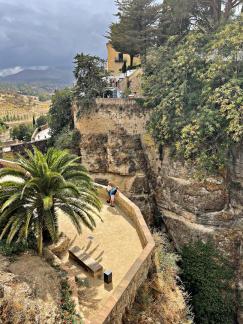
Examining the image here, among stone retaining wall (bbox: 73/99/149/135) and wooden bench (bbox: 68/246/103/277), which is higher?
stone retaining wall (bbox: 73/99/149/135)

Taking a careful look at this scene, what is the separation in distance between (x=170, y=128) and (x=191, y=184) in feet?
13.5

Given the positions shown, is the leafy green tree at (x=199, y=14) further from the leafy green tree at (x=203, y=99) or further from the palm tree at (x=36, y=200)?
the palm tree at (x=36, y=200)

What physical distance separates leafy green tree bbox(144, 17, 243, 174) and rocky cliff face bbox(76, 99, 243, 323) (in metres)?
1.64

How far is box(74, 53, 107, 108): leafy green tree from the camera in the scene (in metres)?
22.1

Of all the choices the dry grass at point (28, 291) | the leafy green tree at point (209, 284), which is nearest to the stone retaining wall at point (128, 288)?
the dry grass at point (28, 291)

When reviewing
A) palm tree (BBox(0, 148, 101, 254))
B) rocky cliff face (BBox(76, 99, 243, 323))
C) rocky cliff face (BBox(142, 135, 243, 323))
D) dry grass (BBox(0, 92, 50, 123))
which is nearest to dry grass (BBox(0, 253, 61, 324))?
palm tree (BBox(0, 148, 101, 254))

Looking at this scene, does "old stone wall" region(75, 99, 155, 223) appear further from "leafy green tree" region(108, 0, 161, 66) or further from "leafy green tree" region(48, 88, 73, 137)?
"leafy green tree" region(108, 0, 161, 66)

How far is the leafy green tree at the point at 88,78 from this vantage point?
72.5ft

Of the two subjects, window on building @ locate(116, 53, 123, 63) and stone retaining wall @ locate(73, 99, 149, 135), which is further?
window on building @ locate(116, 53, 123, 63)

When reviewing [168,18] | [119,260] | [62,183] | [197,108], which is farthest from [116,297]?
[168,18]

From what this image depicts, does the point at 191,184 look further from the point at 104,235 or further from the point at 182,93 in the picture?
the point at 104,235

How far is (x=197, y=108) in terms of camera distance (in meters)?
17.7

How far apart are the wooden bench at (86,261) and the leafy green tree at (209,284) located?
1155 cm

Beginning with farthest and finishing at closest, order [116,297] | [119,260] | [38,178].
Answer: [119,260], [38,178], [116,297]
